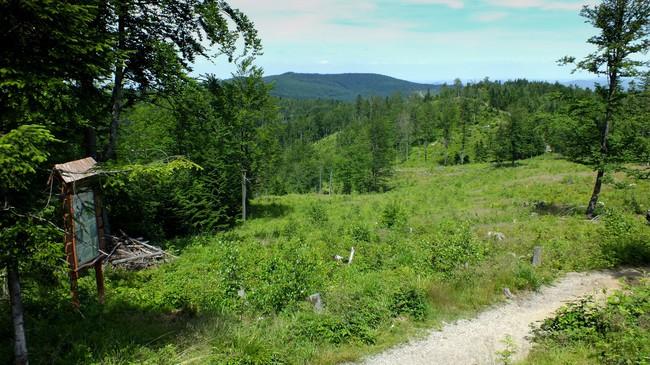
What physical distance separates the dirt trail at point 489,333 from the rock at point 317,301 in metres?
2.08

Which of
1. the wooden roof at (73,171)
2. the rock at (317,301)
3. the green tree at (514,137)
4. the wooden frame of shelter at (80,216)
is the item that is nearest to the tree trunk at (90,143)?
the wooden frame of shelter at (80,216)

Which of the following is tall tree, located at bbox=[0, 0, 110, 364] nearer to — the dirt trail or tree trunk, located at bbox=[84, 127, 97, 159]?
the dirt trail

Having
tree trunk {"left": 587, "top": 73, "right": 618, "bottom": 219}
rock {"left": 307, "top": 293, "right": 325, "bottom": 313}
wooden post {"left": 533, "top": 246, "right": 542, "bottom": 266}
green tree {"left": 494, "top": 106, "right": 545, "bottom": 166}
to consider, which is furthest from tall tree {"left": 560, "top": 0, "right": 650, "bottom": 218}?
green tree {"left": 494, "top": 106, "right": 545, "bottom": 166}

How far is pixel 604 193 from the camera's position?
28.4 meters

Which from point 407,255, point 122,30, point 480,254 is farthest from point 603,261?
point 122,30

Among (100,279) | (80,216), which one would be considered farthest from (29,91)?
(100,279)

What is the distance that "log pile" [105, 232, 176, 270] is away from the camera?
14.1m

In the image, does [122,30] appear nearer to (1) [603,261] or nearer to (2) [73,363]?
(2) [73,363]

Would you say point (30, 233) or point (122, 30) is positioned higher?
point (122, 30)

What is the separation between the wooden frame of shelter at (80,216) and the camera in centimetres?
674

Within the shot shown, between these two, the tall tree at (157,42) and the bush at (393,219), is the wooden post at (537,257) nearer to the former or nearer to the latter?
the bush at (393,219)

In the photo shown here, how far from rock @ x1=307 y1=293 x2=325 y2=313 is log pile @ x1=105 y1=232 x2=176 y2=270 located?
278 inches

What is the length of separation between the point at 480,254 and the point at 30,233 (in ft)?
43.8

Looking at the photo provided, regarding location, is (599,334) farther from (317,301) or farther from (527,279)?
(317,301)
